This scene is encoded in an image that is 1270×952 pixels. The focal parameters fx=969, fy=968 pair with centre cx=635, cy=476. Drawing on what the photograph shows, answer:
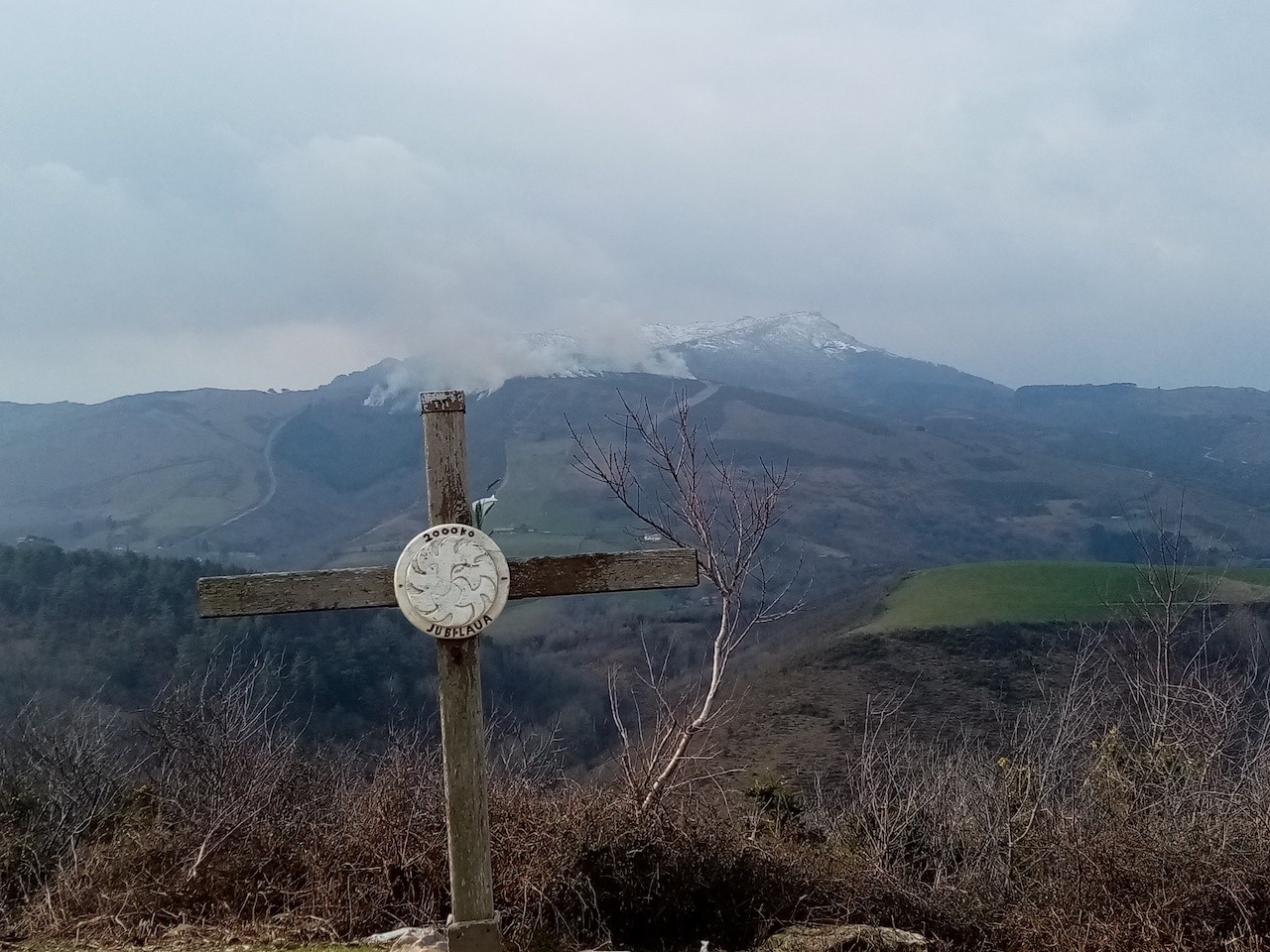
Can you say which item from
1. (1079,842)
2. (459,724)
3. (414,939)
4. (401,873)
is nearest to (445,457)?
(459,724)

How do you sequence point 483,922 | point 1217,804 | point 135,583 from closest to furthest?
1. point 483,922
2. point 1217,804
3. point 135,583

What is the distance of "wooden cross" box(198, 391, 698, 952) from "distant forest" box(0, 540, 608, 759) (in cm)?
3026

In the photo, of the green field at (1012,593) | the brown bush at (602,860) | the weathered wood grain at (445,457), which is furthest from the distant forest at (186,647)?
the weathered wood grain at (445,457)

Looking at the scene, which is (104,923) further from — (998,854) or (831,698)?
(831,698)

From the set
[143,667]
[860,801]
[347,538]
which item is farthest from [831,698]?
[347,538]

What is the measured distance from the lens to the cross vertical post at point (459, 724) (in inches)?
191

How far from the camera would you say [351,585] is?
16.5 ft

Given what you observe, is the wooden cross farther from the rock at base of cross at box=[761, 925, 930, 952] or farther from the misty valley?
the rock at base of cross at box=[761, 925, 930, 952]

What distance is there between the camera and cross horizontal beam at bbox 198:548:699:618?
502cm

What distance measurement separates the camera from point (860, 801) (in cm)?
799

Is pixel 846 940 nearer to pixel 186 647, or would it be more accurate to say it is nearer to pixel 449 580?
pixel 449 580

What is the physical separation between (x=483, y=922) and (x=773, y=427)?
156m

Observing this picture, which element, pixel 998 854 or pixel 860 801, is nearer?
pixel 998 854

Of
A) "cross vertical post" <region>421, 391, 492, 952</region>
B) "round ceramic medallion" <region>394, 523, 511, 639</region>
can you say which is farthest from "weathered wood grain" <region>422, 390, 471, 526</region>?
"round ceramic medallion" <region>394, 523, 511, 639</region>
